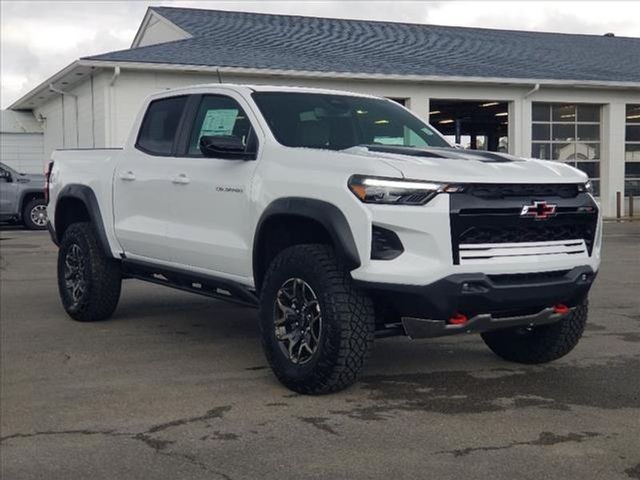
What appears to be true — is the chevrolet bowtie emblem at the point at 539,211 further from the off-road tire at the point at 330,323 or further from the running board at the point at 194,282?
the running board at the point at 194,282

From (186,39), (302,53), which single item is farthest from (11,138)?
(302,53)

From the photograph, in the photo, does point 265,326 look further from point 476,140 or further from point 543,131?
point 476,140

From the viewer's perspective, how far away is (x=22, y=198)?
790 inches

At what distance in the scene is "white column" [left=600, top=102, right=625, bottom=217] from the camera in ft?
85.4

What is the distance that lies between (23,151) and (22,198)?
449 inches

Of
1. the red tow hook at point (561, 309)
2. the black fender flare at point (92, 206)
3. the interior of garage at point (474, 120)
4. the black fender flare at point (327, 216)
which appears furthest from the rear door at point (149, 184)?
the interior of garage at point (474, 120)

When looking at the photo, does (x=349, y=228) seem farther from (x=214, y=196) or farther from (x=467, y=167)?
(x=214, y=196)

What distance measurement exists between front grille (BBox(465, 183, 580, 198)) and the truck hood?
0.03 m

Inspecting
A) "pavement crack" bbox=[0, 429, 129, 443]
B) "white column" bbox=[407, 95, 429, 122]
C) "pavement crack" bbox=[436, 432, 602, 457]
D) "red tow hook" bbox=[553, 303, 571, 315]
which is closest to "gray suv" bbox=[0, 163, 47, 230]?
"white column" bbox=[407, 95, 429, 122]

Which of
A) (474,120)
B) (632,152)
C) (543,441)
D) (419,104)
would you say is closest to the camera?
(543,441)

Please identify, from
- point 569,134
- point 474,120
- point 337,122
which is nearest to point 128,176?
point 337,122

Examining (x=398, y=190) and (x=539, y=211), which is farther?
(x=539, y=211)

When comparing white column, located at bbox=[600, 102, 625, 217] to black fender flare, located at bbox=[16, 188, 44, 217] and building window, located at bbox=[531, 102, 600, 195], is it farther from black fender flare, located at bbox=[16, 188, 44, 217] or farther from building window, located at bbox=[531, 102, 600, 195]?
black fender flare, located at bbox=[16, 188, 44, 217]

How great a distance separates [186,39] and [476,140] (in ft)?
60.2
